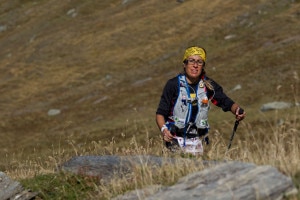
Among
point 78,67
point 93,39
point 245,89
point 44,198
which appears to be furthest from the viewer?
point 93,39

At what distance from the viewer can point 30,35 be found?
93.8 m

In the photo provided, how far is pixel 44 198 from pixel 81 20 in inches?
3360

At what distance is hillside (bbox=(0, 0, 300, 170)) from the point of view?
140ft

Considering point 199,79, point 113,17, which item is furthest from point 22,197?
point 113,17

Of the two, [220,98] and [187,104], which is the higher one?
[187,104]

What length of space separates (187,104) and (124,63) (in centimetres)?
5866

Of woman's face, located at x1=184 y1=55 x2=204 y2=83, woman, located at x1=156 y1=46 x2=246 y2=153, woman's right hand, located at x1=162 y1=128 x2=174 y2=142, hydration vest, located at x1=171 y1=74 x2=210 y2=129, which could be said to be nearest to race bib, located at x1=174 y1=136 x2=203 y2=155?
woman, located at x1=156 y1=46 x2=246 y2=153

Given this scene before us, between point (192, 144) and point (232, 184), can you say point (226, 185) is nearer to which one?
point (232, 184)

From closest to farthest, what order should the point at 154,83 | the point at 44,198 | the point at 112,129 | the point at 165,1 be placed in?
the point at 44,198
the point at 112,129
the point at 154,83
the point at 165,1

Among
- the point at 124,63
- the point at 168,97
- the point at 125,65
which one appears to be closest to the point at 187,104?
the point at 168,97

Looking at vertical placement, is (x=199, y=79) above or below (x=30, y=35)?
above

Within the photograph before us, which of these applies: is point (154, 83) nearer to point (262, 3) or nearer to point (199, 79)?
point (262, 3)

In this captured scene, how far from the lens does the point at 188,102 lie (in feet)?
32.2

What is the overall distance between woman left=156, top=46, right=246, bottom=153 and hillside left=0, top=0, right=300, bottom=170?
73.8ft
